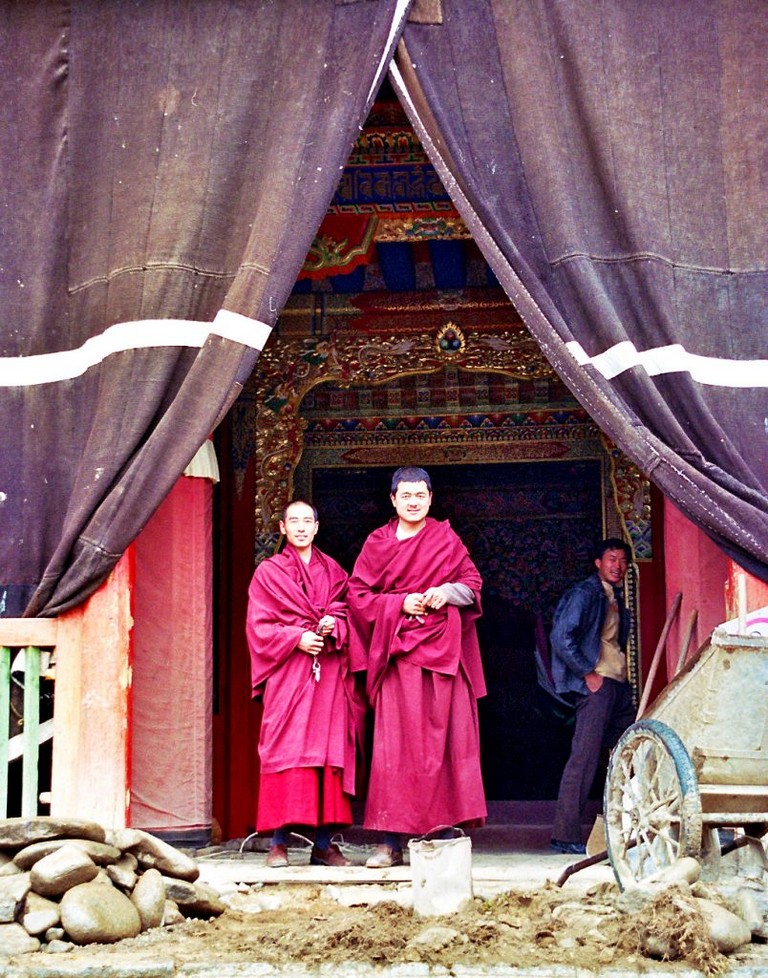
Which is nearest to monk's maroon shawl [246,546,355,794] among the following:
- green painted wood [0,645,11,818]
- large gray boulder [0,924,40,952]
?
green painted wood [0,645,11,818]

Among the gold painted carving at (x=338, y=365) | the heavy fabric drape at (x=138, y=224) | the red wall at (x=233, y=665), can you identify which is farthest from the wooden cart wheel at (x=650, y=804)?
the gold painted carving at (x=338, y=365)

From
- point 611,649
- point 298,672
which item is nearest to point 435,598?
point 298,672

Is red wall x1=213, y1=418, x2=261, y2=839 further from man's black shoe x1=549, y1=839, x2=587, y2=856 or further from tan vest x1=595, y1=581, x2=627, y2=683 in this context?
tan vest x1=595, y1=581, x2=627, y2=683

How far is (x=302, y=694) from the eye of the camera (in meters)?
5.91

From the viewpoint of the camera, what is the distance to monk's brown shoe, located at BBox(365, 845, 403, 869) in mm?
5738

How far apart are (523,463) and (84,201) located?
2747 millimetres

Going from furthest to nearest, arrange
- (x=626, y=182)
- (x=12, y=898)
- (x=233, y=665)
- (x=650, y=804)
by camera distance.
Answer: (x=233, y=665) → (x=626, y=182) → (x=650, y=804) → (x=12, y=898)

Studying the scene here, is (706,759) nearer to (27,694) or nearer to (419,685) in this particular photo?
(419,685)

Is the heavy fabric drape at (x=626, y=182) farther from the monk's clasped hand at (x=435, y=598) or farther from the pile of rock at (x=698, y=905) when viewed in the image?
the pile of rock at (x=698, y=905)

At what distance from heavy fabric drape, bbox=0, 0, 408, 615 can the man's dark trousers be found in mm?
2302

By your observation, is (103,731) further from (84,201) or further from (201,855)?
(84,201)

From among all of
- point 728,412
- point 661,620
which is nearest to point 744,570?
point 728,412

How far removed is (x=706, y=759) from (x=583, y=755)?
7.23ft

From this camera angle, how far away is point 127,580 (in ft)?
18.1
